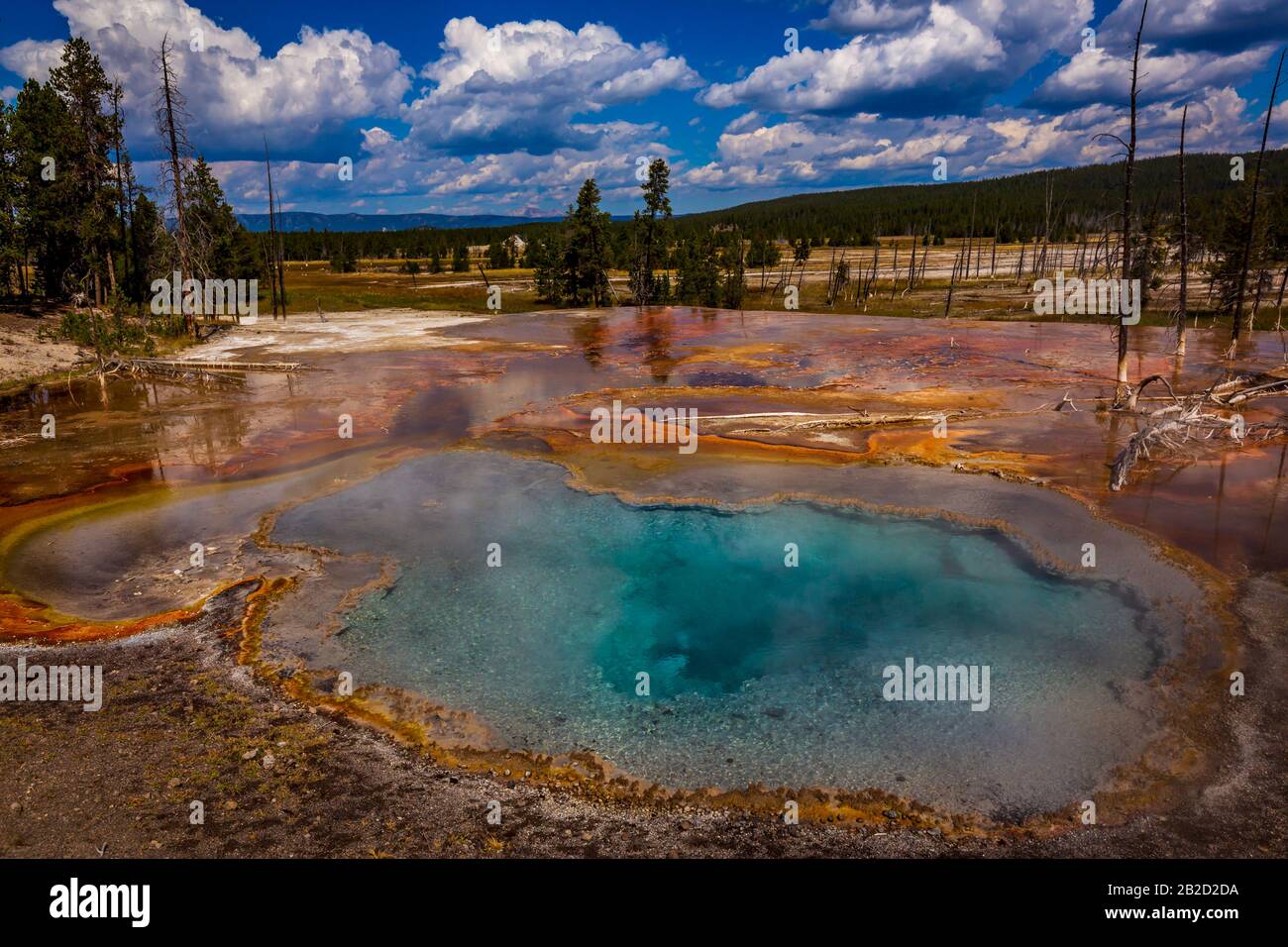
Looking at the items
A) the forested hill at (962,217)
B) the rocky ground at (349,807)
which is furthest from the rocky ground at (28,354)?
the forested hill at (962,217)

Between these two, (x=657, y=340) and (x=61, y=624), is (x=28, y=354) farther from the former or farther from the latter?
(x=657, y=340)

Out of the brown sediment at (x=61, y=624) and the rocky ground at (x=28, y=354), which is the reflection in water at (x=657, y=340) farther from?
the rocky ground at (x=28, y=354)

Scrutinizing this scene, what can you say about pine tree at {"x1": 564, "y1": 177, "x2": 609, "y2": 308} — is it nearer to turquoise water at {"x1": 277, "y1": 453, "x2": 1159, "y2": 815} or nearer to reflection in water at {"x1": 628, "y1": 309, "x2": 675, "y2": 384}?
reflection in water at {"x1": 628, "y1": 309, "x2": 675, "y2": 384}

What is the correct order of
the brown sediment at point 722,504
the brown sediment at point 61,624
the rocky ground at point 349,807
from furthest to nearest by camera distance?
the brown sediment at point 61,624 → the brown sediment at point 722,504 → the rocky ground at point 349,807

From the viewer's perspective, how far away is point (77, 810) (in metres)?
7.08

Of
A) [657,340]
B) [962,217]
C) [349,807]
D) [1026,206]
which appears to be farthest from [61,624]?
[1026,206]

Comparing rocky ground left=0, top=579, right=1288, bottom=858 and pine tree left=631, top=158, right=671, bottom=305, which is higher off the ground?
pine tree left=631, top=158, right=671, bottom=305

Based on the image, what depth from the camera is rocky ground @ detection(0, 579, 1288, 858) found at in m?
6.77

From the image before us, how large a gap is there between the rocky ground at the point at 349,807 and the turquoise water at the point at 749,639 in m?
0.85

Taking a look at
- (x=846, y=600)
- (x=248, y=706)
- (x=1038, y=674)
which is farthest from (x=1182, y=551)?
(x=248, y=706)

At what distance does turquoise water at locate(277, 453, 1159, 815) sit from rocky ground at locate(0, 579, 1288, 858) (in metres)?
0.85

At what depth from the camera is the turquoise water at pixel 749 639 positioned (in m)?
8.42

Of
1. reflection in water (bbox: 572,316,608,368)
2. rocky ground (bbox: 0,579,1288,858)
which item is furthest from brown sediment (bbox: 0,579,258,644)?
reflection in water (bbox: 572,316,608,368)
